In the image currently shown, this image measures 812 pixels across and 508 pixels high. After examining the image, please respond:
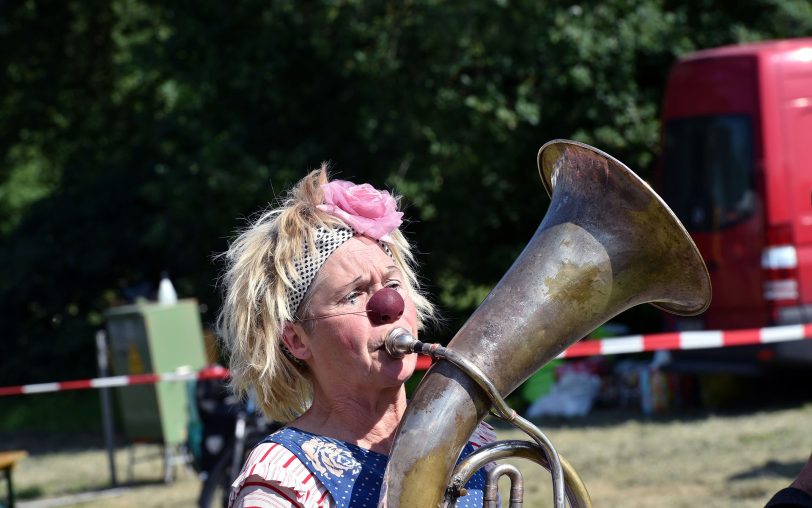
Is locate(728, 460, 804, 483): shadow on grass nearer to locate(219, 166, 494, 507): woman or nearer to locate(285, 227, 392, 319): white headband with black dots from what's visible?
locate(219, 166, 494, 507): woman

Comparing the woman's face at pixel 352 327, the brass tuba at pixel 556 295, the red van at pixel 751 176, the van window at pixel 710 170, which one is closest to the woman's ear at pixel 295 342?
the woman's face at pixel 352 327

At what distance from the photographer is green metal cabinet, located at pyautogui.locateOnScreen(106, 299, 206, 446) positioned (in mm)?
8805

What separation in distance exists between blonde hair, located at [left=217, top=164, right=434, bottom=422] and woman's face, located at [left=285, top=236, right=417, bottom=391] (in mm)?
43

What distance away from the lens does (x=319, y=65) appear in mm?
11711

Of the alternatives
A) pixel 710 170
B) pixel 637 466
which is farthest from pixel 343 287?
pixel 710 170

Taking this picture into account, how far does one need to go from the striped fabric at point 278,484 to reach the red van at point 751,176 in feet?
23.1

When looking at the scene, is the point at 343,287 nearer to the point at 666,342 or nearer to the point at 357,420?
the point at 357,420

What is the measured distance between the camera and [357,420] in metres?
1.93

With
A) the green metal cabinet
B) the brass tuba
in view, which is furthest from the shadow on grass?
the brass tuba

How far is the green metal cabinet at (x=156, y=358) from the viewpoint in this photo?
880 centimetres

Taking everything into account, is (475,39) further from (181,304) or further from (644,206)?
(644,206)

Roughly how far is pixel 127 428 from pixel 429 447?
786 centimetres

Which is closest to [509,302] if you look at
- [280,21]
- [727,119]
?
[727,119]

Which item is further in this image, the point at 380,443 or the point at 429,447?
the point at 380,443
